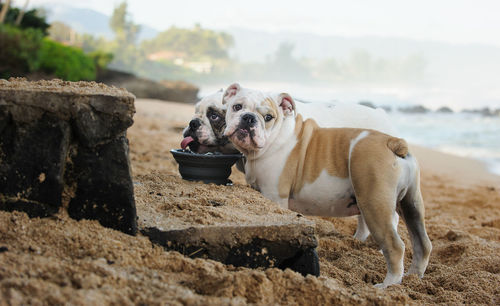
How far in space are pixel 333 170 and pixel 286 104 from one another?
0.58 meters

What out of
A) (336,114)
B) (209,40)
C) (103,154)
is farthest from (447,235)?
(209,40)

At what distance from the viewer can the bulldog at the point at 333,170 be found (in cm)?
271

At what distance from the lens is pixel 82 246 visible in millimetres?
2041

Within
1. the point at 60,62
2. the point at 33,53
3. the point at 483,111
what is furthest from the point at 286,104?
the point at 483,111

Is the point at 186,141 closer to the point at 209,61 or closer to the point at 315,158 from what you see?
the point at 315,158

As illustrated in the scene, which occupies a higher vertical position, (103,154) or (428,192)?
(103,154)

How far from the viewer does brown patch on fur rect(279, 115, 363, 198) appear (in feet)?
9.67

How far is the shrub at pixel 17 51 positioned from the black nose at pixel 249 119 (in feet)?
37.9

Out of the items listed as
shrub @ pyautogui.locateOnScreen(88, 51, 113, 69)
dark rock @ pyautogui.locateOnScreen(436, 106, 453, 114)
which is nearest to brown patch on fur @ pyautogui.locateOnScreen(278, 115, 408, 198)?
shrub @ pyautogui.locateOnScreen(88, 51, 113, 69)

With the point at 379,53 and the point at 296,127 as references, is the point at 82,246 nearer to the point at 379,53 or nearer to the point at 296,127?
the point at 296,127

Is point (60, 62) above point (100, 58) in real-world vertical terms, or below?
below

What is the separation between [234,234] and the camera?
2.28 m

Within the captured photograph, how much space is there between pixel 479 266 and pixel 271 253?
160 centimetres

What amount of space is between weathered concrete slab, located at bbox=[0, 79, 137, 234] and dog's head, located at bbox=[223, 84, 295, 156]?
0.94m
